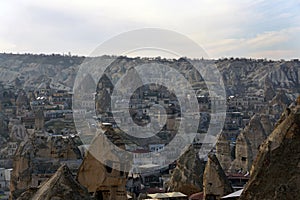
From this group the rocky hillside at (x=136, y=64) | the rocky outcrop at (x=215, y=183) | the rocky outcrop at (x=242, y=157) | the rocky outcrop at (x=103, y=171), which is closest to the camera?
the rocky outcrop at (x=103, y=171)

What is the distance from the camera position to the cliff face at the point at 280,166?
4207 mm

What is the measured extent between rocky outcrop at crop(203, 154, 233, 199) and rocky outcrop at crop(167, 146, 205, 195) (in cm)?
297

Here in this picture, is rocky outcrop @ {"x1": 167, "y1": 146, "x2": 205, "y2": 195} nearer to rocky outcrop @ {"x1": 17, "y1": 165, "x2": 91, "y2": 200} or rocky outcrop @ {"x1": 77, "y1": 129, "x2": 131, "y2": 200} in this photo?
rocky outcrop @ {"x1": 77, "y1": 129, "x2": 131, "y2": 200}

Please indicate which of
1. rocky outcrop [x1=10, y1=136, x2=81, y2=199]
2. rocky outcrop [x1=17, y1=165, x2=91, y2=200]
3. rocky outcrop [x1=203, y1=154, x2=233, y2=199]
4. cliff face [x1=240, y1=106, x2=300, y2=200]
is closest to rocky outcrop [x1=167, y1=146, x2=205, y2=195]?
rocky outcrop [x1=10, y1=136, x2=81, y2=199]

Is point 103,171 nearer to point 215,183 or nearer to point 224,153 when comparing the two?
point 215,183

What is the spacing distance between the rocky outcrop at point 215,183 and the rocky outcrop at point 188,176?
297 centimetres

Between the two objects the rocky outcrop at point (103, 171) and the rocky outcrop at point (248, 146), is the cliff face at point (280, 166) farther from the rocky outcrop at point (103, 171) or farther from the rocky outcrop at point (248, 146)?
the rocky outcrop at point (248, 146)

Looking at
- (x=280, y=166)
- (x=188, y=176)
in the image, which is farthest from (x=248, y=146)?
(x=280, y=166)

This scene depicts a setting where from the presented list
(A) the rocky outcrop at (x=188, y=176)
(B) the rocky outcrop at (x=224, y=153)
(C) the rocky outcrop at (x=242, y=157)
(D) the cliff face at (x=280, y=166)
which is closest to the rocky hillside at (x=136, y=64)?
(B) the rocky outcrop at (x=224, y=153)

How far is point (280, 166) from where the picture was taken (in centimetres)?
430

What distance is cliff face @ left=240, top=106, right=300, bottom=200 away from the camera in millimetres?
4207

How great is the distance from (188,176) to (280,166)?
8.97 m

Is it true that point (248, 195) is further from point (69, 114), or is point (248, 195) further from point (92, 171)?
point (69, 114)

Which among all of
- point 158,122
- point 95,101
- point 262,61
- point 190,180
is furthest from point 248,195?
point 262,61
